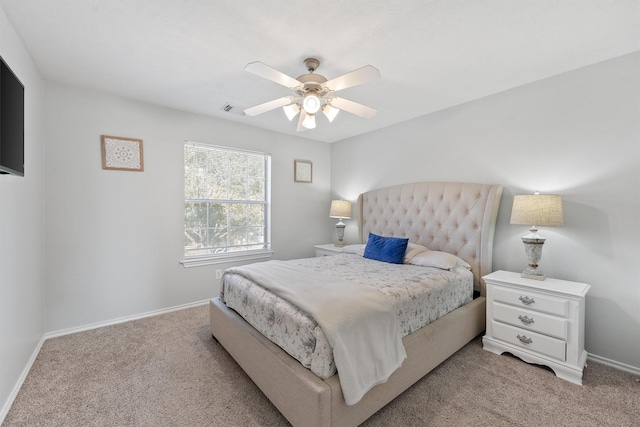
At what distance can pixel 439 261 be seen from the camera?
2.67m

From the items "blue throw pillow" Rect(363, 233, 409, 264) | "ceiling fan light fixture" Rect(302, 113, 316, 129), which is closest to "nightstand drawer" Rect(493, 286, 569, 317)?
"blue throw pillow" Rect(363, 233, 409, 264)

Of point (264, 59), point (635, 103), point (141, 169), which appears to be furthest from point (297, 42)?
point (635, 103)

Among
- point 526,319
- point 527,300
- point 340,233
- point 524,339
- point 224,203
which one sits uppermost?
point 224,203

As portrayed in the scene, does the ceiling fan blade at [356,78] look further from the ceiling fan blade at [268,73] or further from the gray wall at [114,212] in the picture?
the gray wall at [114,212]

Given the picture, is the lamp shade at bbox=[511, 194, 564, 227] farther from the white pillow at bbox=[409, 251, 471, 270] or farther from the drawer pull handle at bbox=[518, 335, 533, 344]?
the drawer pull handle at bbox=[518, 335, 533, 344]

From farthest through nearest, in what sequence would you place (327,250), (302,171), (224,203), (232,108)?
(302,171) → (327,250) → (224,203) → (232,108)

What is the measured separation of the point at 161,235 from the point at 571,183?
4184 mm

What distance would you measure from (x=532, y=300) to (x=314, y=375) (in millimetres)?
1878

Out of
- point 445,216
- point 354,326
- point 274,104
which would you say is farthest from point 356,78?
point 445,216

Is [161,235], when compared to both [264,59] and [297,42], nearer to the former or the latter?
[264,59]

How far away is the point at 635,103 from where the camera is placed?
208 cm

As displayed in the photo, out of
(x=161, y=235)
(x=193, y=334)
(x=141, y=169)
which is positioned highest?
(x=141, y=169)

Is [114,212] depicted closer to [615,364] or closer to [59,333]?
[59,333]

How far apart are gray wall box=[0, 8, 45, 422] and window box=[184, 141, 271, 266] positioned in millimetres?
1298
